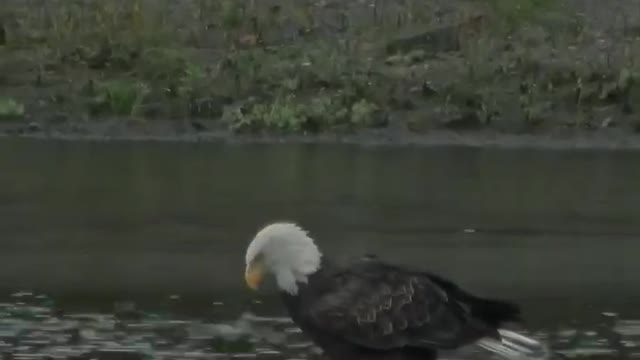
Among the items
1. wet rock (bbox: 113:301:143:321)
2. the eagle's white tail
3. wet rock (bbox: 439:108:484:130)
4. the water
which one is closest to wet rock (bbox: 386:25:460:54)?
wet rock (bbox: 439:108:484:130)

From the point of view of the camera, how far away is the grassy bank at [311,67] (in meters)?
27.2

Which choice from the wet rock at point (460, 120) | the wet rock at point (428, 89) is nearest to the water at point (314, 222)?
the wet rock at point (460, 120)

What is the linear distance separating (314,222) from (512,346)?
6.95m

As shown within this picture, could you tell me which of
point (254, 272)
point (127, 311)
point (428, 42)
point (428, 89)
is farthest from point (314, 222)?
point (428, 42)

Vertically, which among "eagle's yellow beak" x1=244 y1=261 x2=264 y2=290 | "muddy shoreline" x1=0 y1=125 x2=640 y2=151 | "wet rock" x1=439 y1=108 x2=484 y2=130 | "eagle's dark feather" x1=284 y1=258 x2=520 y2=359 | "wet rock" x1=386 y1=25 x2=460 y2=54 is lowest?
"muddy shoreline" x1=0 y1=125 x2=640 y2=151

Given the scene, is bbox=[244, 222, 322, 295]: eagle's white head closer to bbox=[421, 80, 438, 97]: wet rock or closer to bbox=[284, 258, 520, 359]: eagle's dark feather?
bbox=[284, 258, 520, 359]: eagle's dark feather

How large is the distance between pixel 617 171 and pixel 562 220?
12.9 feet

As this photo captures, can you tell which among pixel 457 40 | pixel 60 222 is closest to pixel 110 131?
pixel 457 40

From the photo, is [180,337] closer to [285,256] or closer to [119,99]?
[285,256]

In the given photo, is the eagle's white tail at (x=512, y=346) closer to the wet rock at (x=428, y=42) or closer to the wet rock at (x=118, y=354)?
the wet rock at (x=118, y=354)

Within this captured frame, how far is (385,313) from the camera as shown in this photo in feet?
39.8

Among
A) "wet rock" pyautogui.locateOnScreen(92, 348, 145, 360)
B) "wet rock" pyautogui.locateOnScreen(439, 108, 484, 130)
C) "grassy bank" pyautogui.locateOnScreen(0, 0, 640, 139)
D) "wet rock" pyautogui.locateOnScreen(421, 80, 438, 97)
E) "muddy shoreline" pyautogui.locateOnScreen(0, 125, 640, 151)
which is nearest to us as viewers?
"wet rock" pyautogui.locateOnScreen(92, 348, 145, 360)

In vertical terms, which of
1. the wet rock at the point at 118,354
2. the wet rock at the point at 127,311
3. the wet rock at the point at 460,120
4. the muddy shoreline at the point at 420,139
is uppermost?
the wet rock at the point at 118,354

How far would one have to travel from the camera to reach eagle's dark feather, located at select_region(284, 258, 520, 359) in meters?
12.1
